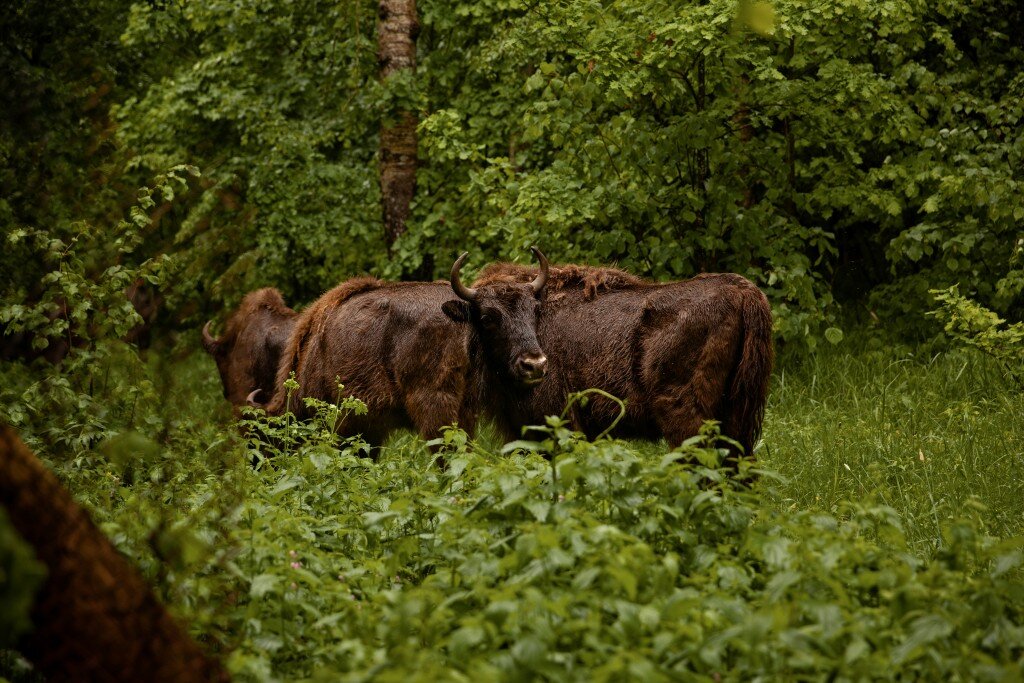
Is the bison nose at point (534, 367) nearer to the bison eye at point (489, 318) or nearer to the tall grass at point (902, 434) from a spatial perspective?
the bison eye at point (489, 318)

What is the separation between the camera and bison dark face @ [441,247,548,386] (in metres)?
6.56

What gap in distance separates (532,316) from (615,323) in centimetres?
59

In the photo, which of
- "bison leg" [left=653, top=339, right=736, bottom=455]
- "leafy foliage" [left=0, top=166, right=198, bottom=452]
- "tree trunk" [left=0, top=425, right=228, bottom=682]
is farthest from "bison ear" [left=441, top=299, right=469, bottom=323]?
"tree trunk" [left=0, top=425, right=228, bottom=682]

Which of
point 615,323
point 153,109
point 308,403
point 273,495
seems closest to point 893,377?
point 615,323

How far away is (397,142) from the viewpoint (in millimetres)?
10547

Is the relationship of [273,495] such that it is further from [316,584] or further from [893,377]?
[893,377]

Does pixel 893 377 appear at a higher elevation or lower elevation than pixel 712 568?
lower

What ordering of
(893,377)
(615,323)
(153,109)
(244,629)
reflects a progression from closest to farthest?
(244,629) < (615,323) < (893,377) < (153,109)

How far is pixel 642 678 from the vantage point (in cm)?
246

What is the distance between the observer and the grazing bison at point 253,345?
934 centimetres

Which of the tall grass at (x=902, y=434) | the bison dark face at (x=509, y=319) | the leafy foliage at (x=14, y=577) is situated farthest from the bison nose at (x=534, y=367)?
the leafy foliage at (x=14, y=577)

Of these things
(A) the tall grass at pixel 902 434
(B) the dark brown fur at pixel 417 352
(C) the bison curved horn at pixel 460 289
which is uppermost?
(C) the bison curved horn at pixel 460 289

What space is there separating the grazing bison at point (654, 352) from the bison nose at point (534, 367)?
321mm

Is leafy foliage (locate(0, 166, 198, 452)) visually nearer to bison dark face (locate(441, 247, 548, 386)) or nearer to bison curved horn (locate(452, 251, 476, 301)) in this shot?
bison curved horn (locate(452, 251, 476, 301))
